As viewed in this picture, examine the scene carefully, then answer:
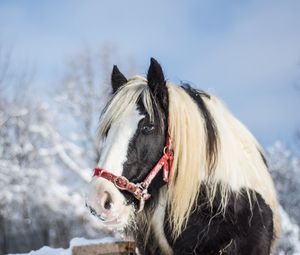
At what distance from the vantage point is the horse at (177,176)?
2994 mm

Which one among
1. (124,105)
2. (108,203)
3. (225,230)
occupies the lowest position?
(225,230)

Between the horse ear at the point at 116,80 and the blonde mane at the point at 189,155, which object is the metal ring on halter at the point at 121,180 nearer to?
the blonde mane at the point at 189,155

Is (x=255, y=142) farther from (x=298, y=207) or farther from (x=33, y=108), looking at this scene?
(x=298, y=207)

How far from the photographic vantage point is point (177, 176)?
316cm

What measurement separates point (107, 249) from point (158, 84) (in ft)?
4.92

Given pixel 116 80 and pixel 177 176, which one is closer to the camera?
pixel 177 176

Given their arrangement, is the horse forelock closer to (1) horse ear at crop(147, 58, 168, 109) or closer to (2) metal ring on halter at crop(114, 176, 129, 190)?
(1) horse ear at crop(147, 58, 168, 109)

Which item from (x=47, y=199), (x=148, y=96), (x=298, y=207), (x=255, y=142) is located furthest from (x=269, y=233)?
(x=298, y=207)

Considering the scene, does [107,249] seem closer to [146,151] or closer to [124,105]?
[146,151]

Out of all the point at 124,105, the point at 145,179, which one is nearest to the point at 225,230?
the point at 145,179

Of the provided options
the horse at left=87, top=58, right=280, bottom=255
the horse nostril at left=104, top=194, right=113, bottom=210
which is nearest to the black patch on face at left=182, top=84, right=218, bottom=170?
the horse at left=87, top=58, right=280, bottom=255

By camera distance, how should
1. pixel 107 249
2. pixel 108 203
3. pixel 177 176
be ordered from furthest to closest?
pixel 107 249 → pixel 177 176 → pixel 108 203

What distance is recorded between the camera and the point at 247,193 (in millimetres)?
3170

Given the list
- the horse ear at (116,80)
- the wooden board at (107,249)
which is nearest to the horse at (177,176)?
the horse ear at (116,80)
